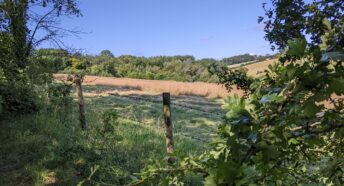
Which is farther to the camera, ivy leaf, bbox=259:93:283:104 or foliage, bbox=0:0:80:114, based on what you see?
foliage, bbox=0:0:80:114

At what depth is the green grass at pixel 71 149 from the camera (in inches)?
274

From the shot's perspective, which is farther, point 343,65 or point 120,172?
point 120,172

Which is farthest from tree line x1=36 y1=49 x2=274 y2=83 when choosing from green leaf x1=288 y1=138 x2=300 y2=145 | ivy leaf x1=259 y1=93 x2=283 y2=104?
ivy leaf x1=259 y1=93 x2=283 y2=104

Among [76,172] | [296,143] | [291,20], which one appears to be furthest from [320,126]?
[76,172]

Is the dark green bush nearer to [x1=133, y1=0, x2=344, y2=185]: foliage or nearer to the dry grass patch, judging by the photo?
[x1=133, y1=0, x2=344, y2=185]: foliage

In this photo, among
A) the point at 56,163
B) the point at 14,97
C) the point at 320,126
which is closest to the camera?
the point at 320,126

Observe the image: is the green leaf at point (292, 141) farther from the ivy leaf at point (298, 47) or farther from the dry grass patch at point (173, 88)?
the dry grass patch at point (173, 88)

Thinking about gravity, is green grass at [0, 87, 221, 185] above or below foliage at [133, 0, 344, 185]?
below

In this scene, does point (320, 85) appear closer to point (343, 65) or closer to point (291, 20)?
point (343, 65)

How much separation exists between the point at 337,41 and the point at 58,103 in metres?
10.8

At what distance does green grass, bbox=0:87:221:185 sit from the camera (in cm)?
695

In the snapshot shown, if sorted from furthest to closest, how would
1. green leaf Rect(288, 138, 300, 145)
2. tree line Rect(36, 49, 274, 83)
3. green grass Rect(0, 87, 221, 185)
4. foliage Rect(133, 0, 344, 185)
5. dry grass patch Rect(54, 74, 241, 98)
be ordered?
tree line Rect(36, 49, 274, 83)
dry grass patch Rect(54, 74, 241, 98)
green grass Rect(0, 87, 221, 185)
green leaf Rect(288, 138, 300, 145)
foliage Rect(133, 0, 344, 185)

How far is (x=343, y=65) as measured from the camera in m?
1.00

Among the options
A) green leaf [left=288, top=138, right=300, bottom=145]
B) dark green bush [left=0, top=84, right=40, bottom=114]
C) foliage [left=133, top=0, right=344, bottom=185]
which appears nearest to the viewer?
foliage [left=133, top=0, right=344, bottom=185]
